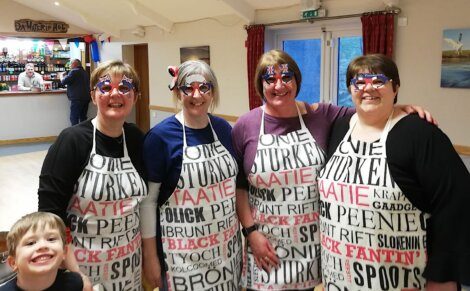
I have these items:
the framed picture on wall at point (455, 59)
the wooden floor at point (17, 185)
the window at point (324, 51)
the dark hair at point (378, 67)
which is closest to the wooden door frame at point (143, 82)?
the wooden floor at point (17, 185)

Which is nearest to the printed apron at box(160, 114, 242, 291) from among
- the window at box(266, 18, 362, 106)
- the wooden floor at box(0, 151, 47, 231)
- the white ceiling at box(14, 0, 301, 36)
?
the wooden floor at box(0, 151, 47, 231)

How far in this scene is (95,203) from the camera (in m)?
1.58

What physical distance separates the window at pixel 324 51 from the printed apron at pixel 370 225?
3.41 metres

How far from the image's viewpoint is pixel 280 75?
177 centimetres

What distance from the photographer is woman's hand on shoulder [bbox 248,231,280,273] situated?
1.81 metres

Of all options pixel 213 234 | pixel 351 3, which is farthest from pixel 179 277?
pixel 351 3

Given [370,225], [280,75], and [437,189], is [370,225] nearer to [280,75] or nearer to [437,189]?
[437,189]

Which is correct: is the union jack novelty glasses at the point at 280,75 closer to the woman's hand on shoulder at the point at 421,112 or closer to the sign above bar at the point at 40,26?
the woman's hand on shoulder at the point at 421,112

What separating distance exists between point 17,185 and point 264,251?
16.1ft

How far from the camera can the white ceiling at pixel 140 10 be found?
18.8 ft

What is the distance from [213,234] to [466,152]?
Result: 310 centimetres

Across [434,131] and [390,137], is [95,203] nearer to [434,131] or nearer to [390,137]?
[390,137]

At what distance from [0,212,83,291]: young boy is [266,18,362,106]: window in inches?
156

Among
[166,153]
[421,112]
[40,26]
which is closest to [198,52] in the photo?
[40,26]
